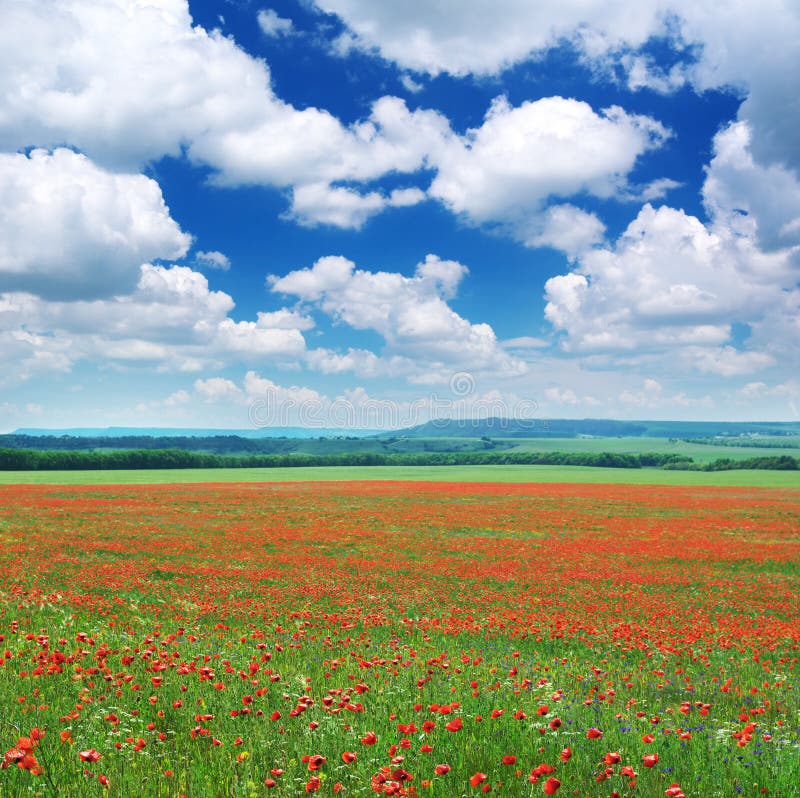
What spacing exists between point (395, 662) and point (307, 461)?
141 meters

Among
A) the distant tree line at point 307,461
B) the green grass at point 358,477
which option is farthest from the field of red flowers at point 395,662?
the distant tree line at point 307,461

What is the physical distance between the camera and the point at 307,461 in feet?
488

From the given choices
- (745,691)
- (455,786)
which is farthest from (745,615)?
(455,786)

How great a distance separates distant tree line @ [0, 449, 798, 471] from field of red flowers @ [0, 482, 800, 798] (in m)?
90.1

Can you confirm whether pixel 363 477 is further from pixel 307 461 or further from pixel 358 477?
pixel 307 461

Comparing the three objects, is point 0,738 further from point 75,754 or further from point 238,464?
point 238,464

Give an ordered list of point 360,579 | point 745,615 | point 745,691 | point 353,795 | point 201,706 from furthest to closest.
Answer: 1. point 360,579
2. point 745,615
3. point 745,691
4. point 201,706
5. point 353,795

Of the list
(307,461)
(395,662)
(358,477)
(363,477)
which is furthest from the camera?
(307,461)

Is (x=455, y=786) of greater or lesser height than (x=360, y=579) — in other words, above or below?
above

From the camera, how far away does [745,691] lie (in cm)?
923

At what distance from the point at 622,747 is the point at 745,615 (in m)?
11.7

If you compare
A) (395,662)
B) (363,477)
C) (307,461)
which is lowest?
(307,461)

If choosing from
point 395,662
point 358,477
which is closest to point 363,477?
point 358,477

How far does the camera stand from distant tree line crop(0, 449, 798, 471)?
4409 inches
